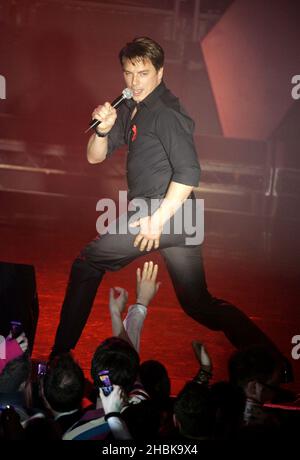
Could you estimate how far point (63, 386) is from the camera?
2344mm

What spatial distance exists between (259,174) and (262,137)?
0.97 m

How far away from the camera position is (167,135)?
3.00 m

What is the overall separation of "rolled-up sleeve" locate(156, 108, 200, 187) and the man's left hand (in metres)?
0.20

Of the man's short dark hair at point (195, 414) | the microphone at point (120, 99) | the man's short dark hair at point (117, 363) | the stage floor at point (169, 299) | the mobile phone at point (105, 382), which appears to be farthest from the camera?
the stage floor at point (169, 299)

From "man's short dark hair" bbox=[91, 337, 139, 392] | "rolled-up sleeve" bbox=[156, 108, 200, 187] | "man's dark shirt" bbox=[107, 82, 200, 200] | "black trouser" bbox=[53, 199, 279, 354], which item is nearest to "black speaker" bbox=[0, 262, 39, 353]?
"black trouser" bbox=[53, 199, 279, 354]

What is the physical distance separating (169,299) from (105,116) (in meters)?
1.94

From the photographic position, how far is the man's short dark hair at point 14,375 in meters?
2.52

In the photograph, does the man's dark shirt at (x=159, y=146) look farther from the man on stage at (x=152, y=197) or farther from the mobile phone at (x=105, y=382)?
the mobile phone at (x=105, y=382)

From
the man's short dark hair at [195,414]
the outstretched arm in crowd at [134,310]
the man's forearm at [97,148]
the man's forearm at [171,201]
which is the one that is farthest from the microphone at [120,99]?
the man's short dark hair at [195,414]

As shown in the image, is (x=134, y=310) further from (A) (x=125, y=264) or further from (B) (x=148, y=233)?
(B) (x=148, y=233)

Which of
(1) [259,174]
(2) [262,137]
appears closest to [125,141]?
(1) [259,174]

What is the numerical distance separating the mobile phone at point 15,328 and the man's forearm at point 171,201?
0.72 m

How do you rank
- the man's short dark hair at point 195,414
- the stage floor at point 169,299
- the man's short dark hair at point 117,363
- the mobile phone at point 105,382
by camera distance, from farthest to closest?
the stage floor at point 169,299, the man's short dark hair at point 117,363, the mobile phone at point 105,382, the man's short dark hair at point 195,414

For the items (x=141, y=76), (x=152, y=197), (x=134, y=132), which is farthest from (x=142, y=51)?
(x=152, y=197)
